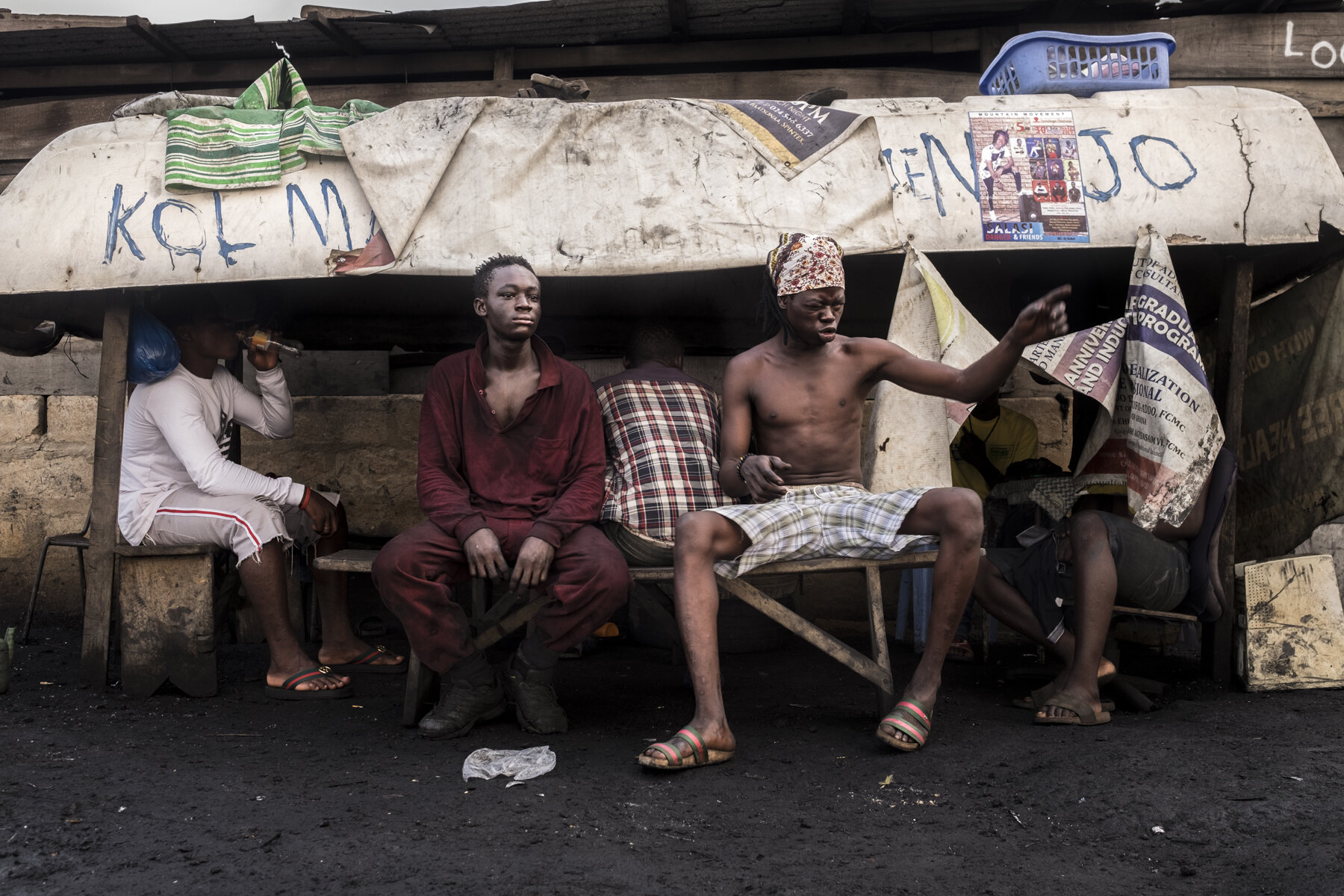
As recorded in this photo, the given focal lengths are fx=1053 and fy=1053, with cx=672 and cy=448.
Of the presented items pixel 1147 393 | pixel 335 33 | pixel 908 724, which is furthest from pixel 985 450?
pixel 335 33

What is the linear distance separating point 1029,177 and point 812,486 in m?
1.38

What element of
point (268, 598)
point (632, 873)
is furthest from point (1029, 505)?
point (268, 598)

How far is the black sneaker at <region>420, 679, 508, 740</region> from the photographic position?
134 inches

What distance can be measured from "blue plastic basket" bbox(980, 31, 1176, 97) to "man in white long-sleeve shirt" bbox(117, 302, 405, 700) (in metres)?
3.11

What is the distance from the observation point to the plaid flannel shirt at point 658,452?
3650 millimetres

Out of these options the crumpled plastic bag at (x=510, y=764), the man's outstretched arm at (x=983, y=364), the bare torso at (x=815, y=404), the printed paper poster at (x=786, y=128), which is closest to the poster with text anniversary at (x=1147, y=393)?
the man's outstretched arm at (x=983, y=364)

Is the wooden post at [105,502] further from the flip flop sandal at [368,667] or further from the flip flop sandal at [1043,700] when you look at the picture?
the flip flop sandal at [1043,700]

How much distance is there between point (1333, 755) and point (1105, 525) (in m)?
0.94

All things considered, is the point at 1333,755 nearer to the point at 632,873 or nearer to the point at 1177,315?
the point at 1177,315

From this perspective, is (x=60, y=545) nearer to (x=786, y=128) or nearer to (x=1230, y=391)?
(x=786, y=128)

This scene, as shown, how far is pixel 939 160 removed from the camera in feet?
12.4

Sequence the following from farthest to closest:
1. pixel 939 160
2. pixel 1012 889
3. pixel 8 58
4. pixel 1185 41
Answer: pixel 8 58 < pixel 1185 41 < pixel 939 160 < pixel 1012 889

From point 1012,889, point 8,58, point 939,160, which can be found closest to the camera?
point 1012,889

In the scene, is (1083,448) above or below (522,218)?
below
